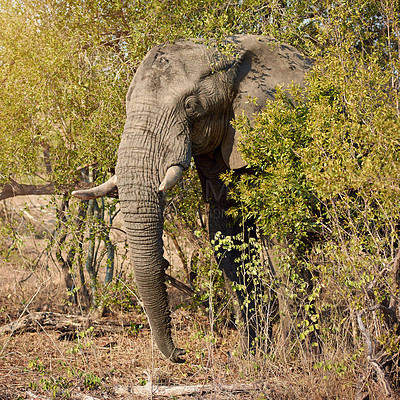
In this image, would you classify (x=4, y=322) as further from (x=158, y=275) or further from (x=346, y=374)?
(x=346, y=374)

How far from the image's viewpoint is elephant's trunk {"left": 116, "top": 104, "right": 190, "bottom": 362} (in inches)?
178

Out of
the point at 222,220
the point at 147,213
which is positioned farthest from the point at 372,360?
the point at 222,220

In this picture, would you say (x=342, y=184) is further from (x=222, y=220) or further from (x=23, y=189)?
(x=23, y=189)

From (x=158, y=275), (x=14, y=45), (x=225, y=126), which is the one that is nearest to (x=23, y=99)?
(x=14, y=45)

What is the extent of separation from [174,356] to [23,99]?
12.1 feet

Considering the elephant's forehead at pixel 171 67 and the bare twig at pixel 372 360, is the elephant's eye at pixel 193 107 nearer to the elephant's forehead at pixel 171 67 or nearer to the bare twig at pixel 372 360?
the elephant's forehead at pixel 171 67

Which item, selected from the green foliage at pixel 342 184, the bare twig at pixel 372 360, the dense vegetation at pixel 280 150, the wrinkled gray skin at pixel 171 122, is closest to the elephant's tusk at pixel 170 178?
the wrinkled gray skin at pixel 171 122

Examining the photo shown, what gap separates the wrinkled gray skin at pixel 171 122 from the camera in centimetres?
456

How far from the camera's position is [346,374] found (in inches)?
151

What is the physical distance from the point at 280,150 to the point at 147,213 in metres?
1.33

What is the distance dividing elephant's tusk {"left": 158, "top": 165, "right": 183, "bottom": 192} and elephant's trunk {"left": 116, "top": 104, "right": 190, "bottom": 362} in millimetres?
64

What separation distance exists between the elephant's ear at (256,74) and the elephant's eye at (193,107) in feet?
1.34

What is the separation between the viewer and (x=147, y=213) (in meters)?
4.57

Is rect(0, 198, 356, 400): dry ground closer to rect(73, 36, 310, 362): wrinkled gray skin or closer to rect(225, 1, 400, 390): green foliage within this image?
rect(225, 1, 400, 390): green foliage
